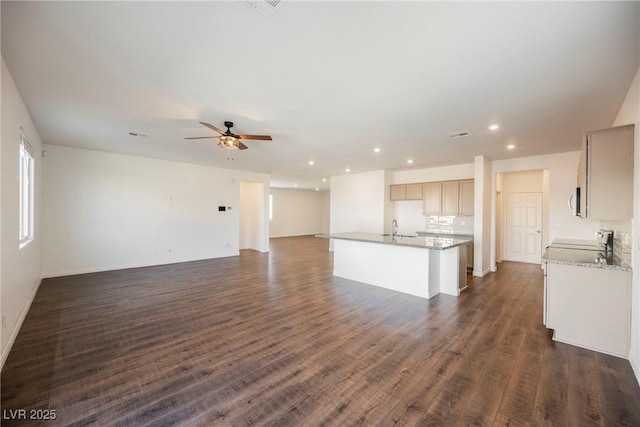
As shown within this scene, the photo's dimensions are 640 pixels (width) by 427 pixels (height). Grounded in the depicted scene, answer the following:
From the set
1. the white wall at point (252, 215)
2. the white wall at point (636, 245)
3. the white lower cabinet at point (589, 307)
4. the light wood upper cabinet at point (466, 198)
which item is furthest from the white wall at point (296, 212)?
the white wall at point (636, 245)

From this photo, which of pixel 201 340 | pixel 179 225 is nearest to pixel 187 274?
pixel 179 225

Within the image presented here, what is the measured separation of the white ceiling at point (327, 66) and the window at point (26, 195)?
58 centimetres

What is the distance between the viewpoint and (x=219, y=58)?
2.20 metres

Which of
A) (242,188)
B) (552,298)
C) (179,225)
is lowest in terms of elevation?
(552,298)

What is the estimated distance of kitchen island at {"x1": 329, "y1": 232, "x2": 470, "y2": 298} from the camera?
431 centimetres

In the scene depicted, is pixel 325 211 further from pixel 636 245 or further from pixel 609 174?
pixel 636 245

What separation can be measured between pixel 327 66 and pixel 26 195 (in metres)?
5.06

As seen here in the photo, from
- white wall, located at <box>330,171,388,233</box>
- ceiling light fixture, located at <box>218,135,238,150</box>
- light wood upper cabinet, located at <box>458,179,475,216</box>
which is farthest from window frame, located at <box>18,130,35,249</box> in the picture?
light wood upper cabinet, located at <box>458,179,475,216</box>

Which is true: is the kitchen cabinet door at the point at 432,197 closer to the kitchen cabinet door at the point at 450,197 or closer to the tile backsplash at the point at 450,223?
the kitchen cabinet door at the point at 450,197

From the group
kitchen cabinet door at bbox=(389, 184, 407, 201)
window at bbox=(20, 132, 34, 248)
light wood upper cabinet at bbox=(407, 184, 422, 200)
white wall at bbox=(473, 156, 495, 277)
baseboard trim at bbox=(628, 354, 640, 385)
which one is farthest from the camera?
kitchen cabinet door at bbox=(389, 184, 407, 201)

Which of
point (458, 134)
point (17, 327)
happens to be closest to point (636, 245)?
point (458, 134)

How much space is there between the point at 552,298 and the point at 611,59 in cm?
234

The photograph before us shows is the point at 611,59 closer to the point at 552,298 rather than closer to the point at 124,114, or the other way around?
the point at 552,298

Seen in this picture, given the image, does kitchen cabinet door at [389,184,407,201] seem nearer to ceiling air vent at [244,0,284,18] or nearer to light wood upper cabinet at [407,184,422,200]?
light wood upper cabinet at [407,184,422,200]
